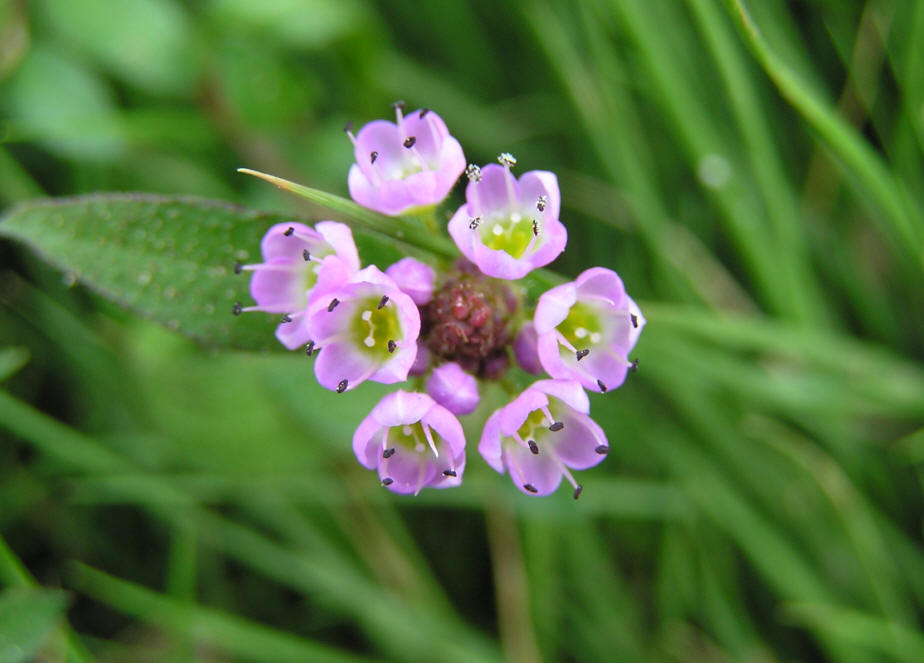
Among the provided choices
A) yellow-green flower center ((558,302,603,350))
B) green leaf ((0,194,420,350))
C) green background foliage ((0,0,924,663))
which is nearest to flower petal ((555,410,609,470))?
yellow-green flower center ((558,302,603,350))

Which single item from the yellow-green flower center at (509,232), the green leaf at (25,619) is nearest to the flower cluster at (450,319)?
the yellow-green flower center at (509,232)

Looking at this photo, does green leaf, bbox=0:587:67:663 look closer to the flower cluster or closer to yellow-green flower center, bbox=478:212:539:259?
the flower cluster

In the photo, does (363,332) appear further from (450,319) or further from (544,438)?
(544,438)

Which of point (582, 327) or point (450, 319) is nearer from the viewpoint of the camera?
point (450, 319)

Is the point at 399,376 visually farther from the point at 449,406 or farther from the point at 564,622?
the point at 564,622

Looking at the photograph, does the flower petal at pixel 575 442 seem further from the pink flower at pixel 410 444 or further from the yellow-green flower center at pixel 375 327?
the yellow-green flower center at pixel 375 327

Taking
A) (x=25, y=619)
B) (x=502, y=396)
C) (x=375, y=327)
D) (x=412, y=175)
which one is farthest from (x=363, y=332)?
(x=25, y=619)

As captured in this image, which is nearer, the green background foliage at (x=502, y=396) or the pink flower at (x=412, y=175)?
the pink flower at (x=412, y=175)

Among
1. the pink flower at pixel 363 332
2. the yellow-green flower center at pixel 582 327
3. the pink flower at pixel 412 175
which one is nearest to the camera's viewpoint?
the pink flower at pixel 363 332
